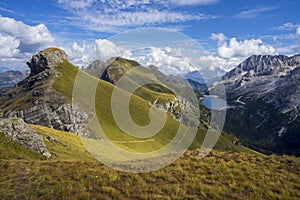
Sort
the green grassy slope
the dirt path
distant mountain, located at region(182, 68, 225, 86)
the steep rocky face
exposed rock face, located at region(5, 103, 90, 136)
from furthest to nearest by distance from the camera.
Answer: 1. the steep rocky face
2. exposed rock face, located at region(5, 103, 90, 136)
3. distant mountain, located at region(182, 68, 225, 86)
4. the green grassy slope
5. the dirt path

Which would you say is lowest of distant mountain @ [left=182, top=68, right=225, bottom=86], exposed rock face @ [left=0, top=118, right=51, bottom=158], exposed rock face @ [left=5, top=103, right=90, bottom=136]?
exposed rock face @ [left=5, top=103, right=90, bottom=136]

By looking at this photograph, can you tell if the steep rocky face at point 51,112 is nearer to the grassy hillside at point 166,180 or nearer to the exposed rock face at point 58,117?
the exposed rock face at point 58,117

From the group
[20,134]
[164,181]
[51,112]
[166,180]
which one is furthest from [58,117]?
[164,181]

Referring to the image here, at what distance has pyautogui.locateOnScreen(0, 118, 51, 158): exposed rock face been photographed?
125 ft

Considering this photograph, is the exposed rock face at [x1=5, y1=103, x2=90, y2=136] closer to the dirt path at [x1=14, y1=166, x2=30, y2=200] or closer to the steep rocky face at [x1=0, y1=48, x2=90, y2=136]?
the steep rocky face at [x1=0, y1=48, x2=90, y2=136]

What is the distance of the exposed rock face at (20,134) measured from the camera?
125 feet

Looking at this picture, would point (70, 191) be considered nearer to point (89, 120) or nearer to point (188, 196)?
point (188, 196)

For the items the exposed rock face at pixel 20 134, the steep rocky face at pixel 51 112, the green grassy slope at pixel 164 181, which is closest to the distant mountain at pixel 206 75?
the green grassy slope at pixel 164 181

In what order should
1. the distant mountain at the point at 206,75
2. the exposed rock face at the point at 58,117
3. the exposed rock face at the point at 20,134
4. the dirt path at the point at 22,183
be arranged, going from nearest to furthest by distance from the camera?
1. the dirt path at the point at 22,183
2. the distant mountain at the point at 206,75
3. the exposed rock face at the point at 20,134
4. the exposed rock face at the point at 58,117

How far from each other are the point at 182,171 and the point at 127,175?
16.1 feet

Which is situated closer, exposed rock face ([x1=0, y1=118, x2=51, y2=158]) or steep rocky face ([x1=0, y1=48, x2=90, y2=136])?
exposed rock face ([x1=0, y1=118, x2=51, y2=158])

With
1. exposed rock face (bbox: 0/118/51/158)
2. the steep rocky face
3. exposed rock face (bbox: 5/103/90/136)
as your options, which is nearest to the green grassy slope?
exposed rock face (bbox: 0/118/51/158)

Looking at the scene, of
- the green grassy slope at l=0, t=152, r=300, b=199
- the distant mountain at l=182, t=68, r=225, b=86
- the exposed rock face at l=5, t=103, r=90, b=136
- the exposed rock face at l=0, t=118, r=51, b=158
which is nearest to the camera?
the green grassy slope at l=0, t=152, r=300, b=199

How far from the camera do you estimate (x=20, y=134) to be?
129 ft
